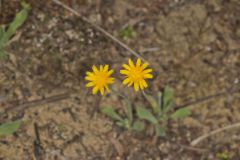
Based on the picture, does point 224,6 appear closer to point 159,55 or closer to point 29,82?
point 159,55

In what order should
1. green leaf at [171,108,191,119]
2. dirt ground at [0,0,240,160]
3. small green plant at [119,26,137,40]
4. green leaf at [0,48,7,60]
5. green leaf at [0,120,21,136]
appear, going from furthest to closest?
small green plant at [119,26,137,40]
green leaf at [171,108,191,119]
dirt ground at [0,0,240,160]
green leaf at [0,48,7,60]
green leaf at [0,120,21,136]

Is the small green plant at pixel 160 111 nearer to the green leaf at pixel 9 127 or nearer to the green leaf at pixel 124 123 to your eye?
the green leaf at pixel 124 123

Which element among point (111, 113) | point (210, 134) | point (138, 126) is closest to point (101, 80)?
point (111, 113)

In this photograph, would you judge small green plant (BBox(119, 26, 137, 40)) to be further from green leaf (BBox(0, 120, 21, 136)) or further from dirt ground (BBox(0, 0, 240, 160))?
green leaf (BBox(0, 120, 21, 136))

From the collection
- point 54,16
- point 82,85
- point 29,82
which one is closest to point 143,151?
point 82,85

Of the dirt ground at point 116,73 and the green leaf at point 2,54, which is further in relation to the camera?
the dirt ground at point 116,73

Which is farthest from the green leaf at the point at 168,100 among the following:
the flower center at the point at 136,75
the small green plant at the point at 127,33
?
the flower center at the point at 136,75

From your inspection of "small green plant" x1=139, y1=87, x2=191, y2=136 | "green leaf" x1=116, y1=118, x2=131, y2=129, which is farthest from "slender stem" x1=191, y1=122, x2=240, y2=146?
"green leaf" x1=116, y1=118, x2=131, y2=129
